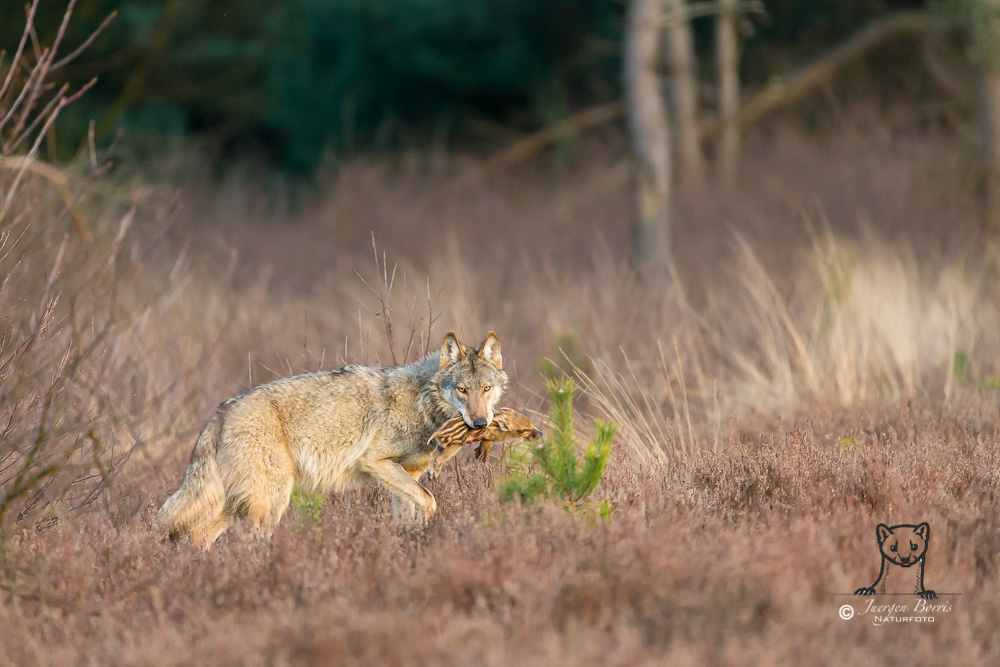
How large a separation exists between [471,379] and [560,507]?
94 cm

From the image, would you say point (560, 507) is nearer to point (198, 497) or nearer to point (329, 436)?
point (329, 436)

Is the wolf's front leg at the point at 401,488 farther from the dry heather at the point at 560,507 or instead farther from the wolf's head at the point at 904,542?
the wolf's head at the point at 904,542

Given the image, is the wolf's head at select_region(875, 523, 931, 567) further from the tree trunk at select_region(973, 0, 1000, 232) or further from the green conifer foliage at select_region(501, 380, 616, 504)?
the tree trunk at select_region(973, 0, 1000, 232)

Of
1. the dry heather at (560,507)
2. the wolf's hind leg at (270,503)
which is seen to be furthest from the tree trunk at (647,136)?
the wolf's hind leg at (270,503)

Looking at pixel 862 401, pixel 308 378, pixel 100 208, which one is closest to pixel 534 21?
pixel 100 208

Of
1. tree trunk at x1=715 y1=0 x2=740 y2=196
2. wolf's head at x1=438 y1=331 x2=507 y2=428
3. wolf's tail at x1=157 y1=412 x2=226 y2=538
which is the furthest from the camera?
tree trunk at x1=715 y1=0 x2=740 y2=196

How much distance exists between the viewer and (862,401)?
700cm

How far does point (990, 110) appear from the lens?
13.7 metres

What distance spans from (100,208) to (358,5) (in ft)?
41.3

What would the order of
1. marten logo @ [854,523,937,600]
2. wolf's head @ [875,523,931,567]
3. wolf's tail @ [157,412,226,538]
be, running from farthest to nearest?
wolf's tail @ [157,412,226,538] < wolf's head @ [875,523,931,567] < marten logo @ [854,523,937,600]

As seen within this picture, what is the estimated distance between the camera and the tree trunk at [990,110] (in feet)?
40.7

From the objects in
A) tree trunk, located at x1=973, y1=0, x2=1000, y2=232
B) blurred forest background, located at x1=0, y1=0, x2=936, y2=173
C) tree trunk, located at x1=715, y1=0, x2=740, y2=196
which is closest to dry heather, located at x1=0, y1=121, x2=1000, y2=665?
tree trunk, located at x1=973, y1=0, x2=1000, y2=232

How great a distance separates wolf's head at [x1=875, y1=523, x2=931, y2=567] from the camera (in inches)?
166

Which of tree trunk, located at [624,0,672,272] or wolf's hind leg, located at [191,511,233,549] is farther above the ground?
tree trunk, located at [624,0,672,272]
